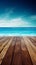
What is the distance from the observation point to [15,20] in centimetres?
995

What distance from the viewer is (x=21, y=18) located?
→ 9992mm

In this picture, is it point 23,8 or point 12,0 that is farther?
point 23,8

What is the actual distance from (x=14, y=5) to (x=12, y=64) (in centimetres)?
710

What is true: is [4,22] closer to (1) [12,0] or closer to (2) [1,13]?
(2) [1,13]

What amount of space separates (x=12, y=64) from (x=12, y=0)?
647 cm

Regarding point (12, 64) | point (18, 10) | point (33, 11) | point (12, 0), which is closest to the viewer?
point (12, 64)

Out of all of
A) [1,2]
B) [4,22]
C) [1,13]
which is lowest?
[4,22]

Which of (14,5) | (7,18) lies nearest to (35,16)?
(14,5)

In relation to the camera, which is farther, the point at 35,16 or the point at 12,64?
the point at 35,16

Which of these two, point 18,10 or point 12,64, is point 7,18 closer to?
point 18,10

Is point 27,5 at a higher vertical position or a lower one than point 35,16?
higher

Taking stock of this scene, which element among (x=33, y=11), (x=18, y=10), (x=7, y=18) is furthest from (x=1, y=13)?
(x=33, y=11)

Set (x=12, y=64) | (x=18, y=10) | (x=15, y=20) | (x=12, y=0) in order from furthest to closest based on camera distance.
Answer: (x=15, y=20) → (x=18, y=10) → (x=12, y=0) → (x=12, y=64)

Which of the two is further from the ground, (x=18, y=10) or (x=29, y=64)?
(x=18, y=10)
